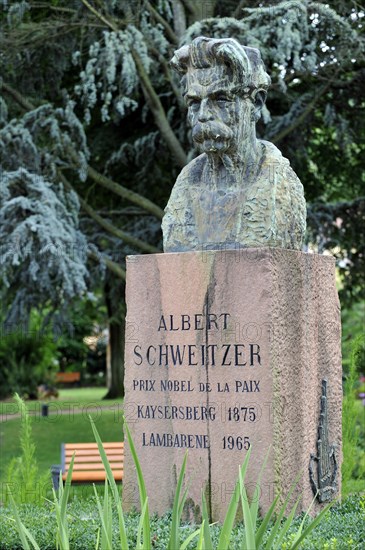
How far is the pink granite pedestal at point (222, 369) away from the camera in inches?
215

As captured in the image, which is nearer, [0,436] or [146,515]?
[146,515]

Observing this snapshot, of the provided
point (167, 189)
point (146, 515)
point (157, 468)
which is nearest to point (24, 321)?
point (167, 189)

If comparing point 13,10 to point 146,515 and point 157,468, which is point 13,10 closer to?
point 157,468

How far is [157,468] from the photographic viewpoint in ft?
19.2

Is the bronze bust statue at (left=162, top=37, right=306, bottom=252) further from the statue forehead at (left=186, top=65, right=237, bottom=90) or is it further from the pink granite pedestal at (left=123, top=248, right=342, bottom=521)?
the pink granite pedestal at (left=123, top=248, right=342, bottom=521)

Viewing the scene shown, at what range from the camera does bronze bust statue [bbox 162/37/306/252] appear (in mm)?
5582

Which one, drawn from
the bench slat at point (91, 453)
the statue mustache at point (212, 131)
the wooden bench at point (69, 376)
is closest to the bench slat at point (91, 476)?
the bench slat at point (91, 453)

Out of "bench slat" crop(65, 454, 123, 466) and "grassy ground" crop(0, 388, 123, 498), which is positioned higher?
"bench slat" crop(65, 454, 123, 466)

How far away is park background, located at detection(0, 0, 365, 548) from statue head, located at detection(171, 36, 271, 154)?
Answer: 365cm

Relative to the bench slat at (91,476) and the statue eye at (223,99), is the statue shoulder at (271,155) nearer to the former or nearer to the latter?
the statue eye at (223,99)

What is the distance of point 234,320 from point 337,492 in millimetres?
1436

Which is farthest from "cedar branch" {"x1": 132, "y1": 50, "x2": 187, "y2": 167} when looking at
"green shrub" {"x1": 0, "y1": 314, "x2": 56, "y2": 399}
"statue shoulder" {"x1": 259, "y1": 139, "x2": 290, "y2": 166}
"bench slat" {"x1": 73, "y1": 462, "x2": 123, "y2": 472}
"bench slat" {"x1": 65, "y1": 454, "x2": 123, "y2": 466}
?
"green shrub" {"x1": 0, "y1": 314, "x2": 56, "y2": 399}

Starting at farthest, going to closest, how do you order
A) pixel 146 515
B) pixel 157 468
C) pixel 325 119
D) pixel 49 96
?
pixel 49 96, pixel 325 119, pixel 157 468, pixel 146 515

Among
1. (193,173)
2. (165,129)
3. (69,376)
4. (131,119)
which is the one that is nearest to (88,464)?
(193,173)
